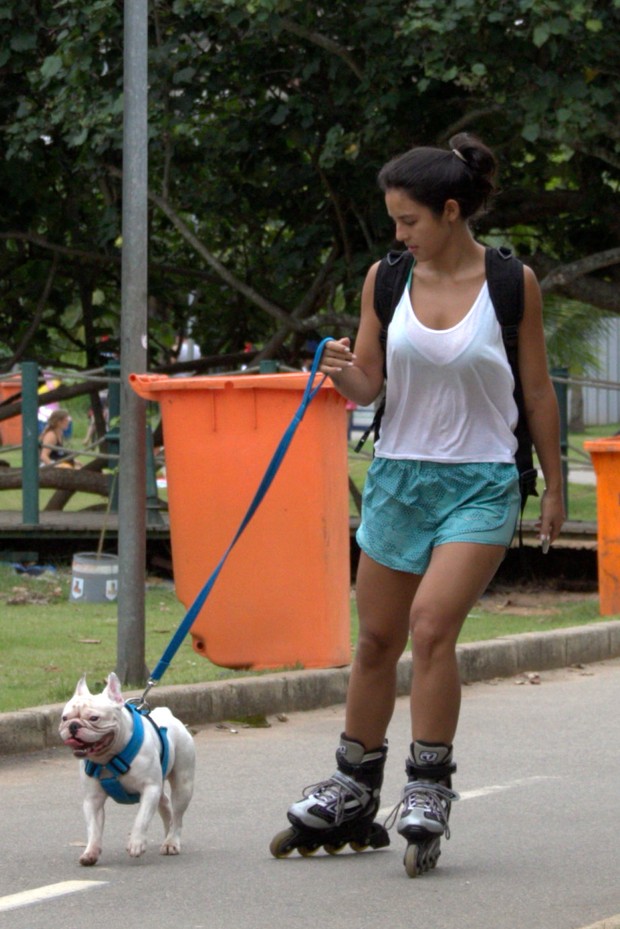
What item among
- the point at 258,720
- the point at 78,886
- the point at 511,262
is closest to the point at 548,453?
the point at 511,262

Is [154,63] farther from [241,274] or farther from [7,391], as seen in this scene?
[7,391]

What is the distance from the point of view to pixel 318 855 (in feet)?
15.8

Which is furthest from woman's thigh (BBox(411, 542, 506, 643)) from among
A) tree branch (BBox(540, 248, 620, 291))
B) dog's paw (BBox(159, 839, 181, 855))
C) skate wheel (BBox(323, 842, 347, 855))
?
tree branch (BBox(540, 248, 620, 291))

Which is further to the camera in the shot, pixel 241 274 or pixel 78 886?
pixel 241 274

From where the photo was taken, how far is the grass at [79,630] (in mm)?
7521

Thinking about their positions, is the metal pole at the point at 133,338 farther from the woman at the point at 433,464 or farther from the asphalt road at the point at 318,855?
the woman at the point at 433,464

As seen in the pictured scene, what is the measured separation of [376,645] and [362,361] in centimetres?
80

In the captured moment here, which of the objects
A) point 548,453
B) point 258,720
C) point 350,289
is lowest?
point 258,720

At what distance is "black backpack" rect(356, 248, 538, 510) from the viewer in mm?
4457

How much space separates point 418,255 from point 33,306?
12655mm

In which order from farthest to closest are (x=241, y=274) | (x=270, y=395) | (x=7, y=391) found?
(x=7, y=391), (x=241, y=274), (x=270, y=395)

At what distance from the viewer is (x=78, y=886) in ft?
14.7

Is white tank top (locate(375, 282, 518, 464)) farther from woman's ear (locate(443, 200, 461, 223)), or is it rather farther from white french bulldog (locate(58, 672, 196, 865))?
white french bulldog (locate(58, 672, 196, 865))

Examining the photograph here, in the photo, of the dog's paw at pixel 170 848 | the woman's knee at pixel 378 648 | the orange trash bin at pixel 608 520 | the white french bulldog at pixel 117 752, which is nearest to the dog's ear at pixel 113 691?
the white french bulldog at pixel 117 752
